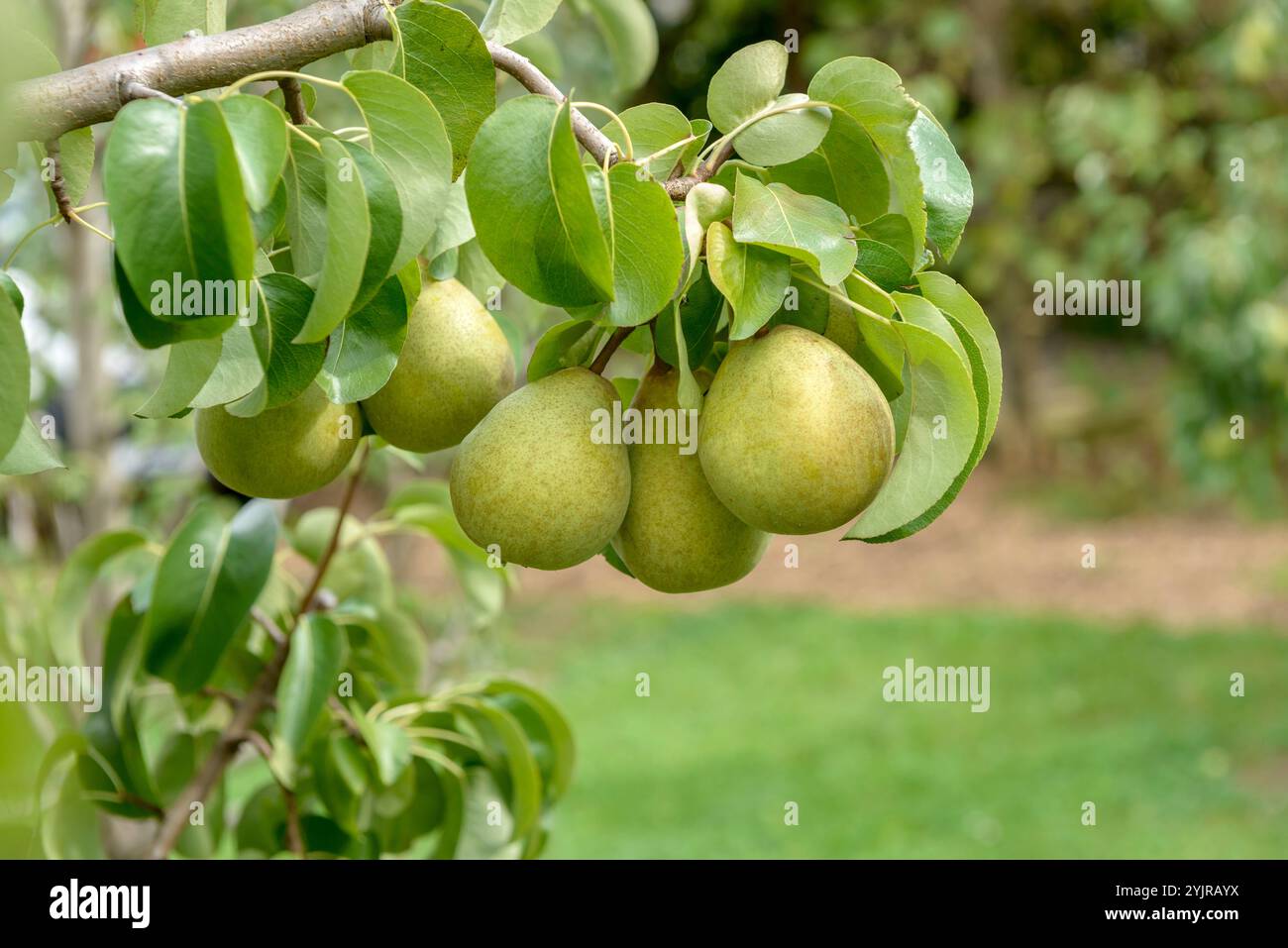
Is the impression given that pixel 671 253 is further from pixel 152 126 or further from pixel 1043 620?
pixel 1043 620

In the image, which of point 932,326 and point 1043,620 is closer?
point 932,326

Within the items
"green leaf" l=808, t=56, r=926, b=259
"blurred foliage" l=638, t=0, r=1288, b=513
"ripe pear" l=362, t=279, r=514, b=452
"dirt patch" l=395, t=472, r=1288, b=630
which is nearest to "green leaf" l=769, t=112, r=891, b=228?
"green leaf" l=808, t=56, r=926, b=259

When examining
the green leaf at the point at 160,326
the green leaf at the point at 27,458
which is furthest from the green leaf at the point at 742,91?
the green leaf at the point at 27,458

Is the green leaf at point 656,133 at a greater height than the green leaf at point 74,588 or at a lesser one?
greater

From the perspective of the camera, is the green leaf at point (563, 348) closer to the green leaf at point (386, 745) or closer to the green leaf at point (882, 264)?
the green leaf at point (882, 264)

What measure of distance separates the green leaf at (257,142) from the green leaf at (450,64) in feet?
0.45

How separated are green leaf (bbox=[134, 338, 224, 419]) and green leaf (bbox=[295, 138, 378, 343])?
0.22 ft

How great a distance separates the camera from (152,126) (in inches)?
25.9

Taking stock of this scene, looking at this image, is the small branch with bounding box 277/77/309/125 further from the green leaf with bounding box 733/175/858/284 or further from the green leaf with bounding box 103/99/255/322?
the green leaf with bounding box 733/175/858/284

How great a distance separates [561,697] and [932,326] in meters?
4.77

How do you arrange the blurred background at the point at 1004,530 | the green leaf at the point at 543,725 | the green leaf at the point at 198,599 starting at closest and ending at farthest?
the green leaf at the point at 198,599, the green leaf at the point at 543,725, the blurred background at the point at 1004,530

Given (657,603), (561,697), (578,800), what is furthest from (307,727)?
(657,603)

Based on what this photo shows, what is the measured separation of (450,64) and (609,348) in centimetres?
20

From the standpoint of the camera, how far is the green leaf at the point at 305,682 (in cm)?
130
